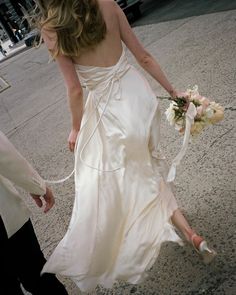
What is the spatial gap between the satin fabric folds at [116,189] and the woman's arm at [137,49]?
0.12 meters

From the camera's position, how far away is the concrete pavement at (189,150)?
250cm

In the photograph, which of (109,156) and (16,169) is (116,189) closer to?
(109,156)

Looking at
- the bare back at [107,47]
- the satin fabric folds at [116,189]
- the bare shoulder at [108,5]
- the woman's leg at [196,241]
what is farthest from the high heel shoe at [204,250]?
the bare shoulder at [108,5]

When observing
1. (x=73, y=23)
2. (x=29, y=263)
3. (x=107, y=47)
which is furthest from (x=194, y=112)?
(x=29, y=263)

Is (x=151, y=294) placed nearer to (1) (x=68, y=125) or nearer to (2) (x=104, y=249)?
(2) (x=104, y=249)

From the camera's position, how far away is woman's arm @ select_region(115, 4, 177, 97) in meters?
2.40

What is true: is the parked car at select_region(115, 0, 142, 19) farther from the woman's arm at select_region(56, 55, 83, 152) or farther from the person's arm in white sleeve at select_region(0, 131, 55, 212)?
the person's arm in white sleeve at select_region(0, 131, 55, 212)

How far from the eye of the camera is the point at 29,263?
Answer: 6.68 feet

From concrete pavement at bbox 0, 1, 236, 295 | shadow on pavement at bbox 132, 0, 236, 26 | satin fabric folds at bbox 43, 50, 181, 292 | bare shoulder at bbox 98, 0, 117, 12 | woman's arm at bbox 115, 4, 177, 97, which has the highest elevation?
bare shoulder at bbox 98, 0, 117, 12

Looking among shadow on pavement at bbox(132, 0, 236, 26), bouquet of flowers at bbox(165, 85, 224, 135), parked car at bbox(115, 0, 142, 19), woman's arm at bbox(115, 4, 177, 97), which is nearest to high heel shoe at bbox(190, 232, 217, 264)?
bouquet of flowers at bbox(165, 85, 224, 135)

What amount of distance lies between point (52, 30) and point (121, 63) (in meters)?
0.47

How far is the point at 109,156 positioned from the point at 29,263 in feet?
2.62

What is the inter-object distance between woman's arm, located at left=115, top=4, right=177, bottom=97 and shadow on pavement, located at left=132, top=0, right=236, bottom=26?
574cm

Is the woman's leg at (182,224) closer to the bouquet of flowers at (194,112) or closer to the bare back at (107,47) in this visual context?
the bouquet of flowers at (194,112)
